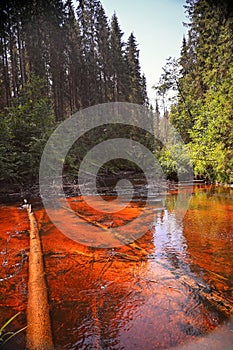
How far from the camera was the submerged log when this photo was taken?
7.72 ft

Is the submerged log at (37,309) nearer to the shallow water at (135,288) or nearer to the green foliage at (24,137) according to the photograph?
the shallow water at (135,288)

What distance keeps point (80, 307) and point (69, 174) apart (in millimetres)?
14354

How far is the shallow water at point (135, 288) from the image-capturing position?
2.53m

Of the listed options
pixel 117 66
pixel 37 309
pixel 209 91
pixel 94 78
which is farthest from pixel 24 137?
pixel 117 66

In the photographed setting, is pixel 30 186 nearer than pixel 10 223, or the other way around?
pixel 10 223

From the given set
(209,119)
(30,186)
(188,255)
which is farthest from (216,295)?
(209,119)

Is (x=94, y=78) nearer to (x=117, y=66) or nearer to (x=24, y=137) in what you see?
(x=117, y=66)

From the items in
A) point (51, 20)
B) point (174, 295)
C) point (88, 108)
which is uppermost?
point (51, 20)

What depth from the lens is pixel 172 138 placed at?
23578mm

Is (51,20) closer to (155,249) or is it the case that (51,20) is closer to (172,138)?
(172,138)

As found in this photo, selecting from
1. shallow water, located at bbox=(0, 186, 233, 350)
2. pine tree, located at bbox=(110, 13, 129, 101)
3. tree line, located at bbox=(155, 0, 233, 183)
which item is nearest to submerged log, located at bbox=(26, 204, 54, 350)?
shallow water, located at bbox=(0, 186, 233, 350)

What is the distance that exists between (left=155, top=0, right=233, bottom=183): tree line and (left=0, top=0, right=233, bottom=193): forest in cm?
6

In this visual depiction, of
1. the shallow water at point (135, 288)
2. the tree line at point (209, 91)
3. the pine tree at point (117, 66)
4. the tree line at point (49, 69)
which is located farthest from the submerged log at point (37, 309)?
the pine tree at point (117, 66)

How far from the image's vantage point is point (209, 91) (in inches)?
624
